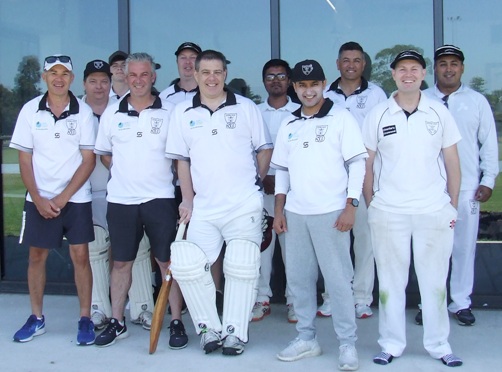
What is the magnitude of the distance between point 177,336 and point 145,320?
1.44ft

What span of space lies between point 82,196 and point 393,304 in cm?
191

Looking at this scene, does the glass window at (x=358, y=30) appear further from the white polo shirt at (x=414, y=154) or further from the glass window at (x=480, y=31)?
the white polo shirt at (x=414, y=154)

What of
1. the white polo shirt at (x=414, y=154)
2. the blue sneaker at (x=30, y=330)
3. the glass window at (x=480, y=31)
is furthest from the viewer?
the glass window at (x=480, y=31)

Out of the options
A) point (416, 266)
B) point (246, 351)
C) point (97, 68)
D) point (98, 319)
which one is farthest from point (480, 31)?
point (98, 319)

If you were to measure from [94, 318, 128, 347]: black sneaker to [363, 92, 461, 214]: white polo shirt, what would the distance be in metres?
1.73

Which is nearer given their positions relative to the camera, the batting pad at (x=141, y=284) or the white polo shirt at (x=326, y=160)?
the white polo shirt at (x=326, y=160)

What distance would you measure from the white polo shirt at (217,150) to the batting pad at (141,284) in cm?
68

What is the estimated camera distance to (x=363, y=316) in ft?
14.7

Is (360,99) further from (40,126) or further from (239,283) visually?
(40,126)

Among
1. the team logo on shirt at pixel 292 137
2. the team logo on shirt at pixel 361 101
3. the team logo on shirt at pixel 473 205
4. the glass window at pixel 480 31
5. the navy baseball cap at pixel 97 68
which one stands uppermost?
the glass window at pixel 480 31

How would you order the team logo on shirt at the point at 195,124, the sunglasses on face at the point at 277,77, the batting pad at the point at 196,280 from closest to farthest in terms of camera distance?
1. the batting pad at the point at 196,280
2. the team logo on shirt at the point at 195,124
3. the sunglasses on face at the point at 277,77

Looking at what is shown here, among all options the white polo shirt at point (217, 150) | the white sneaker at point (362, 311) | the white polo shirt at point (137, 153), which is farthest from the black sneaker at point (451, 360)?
the white polo shirt at point (137, 153)

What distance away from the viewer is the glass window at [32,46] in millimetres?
5281

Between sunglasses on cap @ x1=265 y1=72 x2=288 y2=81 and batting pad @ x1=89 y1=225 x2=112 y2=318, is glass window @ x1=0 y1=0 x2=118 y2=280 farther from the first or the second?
sunglasses on cap @ x1=265 y1=72 x2=288 y2=81
